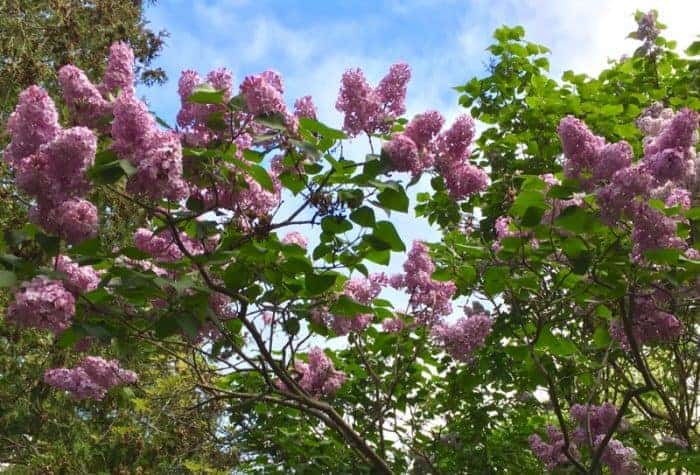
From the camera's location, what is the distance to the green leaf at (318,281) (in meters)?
3.00

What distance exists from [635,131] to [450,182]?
8.84 ft

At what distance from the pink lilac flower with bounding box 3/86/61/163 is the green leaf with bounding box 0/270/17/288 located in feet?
1.42

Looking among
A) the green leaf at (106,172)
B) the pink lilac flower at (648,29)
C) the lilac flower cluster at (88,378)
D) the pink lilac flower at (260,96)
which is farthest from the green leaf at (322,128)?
the pink lilac flower at (648,29)

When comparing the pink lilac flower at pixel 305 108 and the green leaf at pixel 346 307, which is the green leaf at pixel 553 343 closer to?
the green leaf at pixel 346 307

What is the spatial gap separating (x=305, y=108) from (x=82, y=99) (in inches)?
35.6

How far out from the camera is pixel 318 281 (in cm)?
301

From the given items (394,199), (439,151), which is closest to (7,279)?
(394,199)

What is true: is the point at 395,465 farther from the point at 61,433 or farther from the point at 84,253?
the point at 61,433

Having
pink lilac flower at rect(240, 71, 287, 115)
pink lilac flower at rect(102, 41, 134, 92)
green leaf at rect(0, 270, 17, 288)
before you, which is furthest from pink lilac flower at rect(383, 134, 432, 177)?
green leaf at rect(0, 270, 17, 288)

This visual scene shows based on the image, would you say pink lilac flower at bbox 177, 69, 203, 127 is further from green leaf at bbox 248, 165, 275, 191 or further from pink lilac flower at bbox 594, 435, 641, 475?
pink lilac flower at bbox 594, 435, 641, 475

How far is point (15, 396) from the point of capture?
9844 mm

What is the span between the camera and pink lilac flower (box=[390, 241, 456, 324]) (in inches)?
185

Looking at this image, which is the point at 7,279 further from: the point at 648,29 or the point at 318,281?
the point at 648,29

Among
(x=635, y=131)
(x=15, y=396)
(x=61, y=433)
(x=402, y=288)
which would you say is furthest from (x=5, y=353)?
(x=635, y=131)
